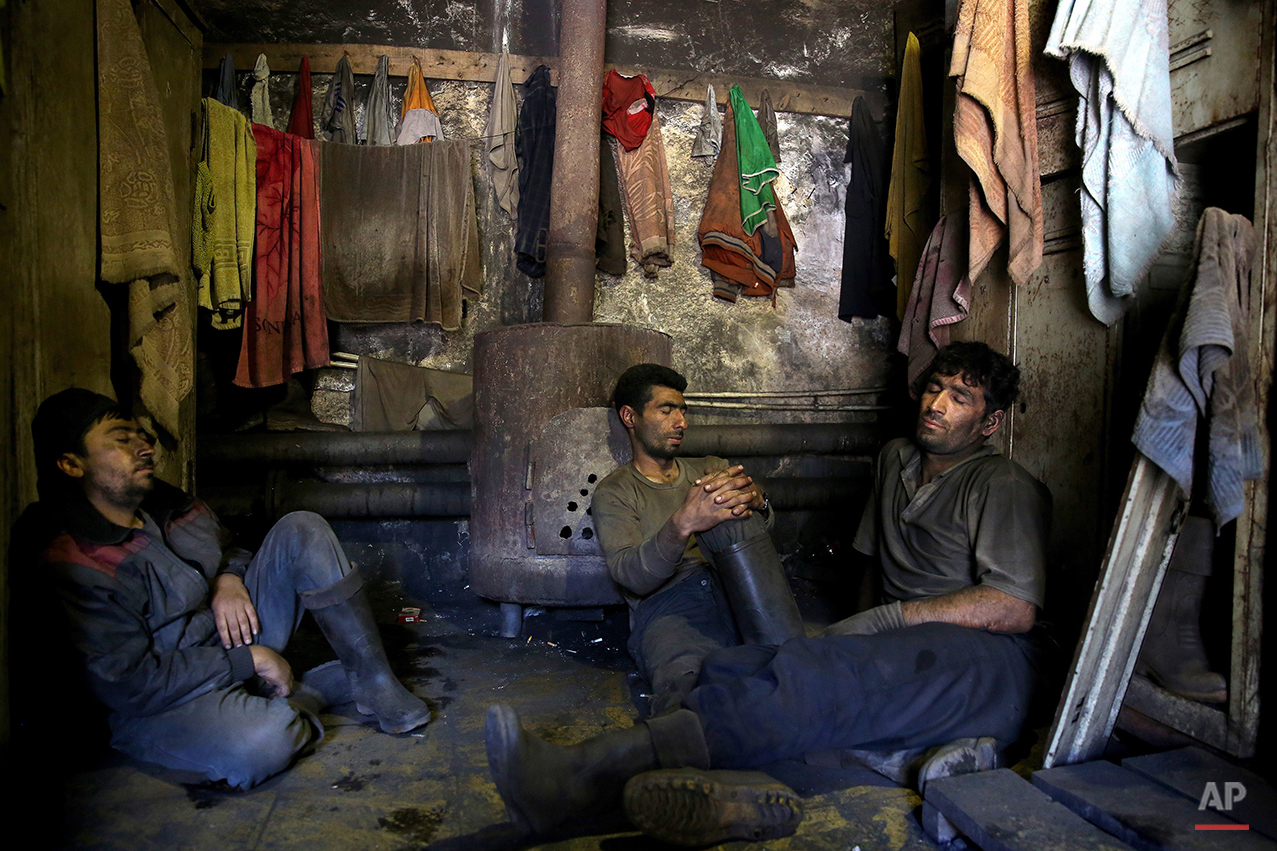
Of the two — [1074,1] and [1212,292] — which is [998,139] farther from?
[1212,292]

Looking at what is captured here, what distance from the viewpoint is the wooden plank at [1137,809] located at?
62.8 inches

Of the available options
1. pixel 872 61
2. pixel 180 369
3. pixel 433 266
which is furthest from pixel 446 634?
pixel 872 61

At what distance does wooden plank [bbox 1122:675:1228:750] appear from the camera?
6.59 feet

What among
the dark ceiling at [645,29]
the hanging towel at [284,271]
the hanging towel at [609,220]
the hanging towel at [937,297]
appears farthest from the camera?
the dark ceiling at [645,29]

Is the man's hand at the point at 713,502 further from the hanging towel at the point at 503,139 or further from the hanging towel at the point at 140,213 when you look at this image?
the hanging towel at the point at 503,139

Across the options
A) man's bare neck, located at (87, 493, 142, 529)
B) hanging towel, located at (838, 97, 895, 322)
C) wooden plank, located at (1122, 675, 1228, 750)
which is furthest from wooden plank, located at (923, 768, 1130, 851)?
hanging towel, located at (838, 97, 895, 322)

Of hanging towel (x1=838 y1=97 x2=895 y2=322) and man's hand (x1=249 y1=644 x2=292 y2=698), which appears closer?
man's hand (x1=249 y1=644 x2=292 y2=698)

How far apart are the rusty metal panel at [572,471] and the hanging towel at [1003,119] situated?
175 centimetres

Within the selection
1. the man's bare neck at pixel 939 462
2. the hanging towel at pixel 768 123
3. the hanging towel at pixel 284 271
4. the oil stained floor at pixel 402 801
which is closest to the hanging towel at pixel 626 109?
the hanging towel at pixel 768 123

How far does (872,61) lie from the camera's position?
5773 millimetres

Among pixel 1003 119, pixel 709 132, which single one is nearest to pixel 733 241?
Result: pixel 709 132

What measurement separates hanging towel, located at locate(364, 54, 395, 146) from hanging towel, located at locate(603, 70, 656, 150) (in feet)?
4.65

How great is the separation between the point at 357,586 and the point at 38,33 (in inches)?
78.7

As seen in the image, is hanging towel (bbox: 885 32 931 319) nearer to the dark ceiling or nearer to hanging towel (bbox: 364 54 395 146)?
the dark ceiling
